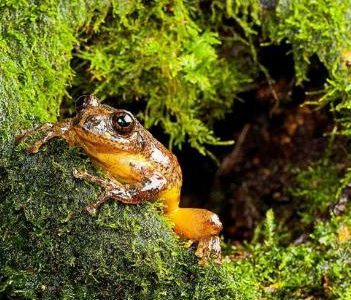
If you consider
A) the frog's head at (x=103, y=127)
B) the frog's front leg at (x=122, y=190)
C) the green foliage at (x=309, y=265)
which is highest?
the frog's head at (x=103, y=127)

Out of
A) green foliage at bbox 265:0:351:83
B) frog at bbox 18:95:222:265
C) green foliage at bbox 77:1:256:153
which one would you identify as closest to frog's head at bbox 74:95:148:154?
frog at bbox 18:95:222:265

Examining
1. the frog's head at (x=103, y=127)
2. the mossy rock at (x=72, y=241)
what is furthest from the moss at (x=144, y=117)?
the frog's head at (x=103, y=127)

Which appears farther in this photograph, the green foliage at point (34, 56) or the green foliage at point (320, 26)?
the green foliage at point (320, 26)

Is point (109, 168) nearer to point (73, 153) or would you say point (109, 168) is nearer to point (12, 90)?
point (73, 153)

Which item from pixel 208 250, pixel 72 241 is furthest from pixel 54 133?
pixel 208 250

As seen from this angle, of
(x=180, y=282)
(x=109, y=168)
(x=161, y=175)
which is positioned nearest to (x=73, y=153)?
(x=109, y=168)

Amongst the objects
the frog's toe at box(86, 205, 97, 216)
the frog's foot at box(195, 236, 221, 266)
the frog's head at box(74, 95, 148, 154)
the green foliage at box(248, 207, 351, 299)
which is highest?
the frog's head at box(74, 95, 148, 154)

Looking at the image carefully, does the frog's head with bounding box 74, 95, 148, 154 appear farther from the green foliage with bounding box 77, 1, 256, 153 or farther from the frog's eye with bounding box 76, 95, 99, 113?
the green foliage with bounding box 77, 1, 256, 153

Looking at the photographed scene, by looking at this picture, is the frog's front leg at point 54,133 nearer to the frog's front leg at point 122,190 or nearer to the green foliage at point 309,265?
the frog's front leg at point 122,190

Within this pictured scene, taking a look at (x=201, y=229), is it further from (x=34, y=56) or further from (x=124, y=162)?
(x=34, y=56)
